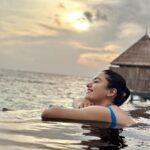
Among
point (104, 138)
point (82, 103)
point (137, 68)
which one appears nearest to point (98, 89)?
point (82, 103)

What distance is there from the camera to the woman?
17.0ft

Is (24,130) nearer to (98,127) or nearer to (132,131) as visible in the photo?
(98,127)

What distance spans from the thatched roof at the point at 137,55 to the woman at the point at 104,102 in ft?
104

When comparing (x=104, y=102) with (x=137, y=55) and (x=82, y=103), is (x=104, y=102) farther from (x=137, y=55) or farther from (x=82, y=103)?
(x=137, y=55)

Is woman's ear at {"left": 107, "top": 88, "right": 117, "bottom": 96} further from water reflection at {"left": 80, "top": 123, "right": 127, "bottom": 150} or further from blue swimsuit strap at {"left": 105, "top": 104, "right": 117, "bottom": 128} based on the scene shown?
water reflection at {"left": 80, "top": 123, "right": 127, "bottom": 150}

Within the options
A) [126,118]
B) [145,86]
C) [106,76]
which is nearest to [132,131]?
[126,118]

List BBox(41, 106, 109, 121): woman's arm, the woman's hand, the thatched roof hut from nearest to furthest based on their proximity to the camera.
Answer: BBox(41, 106, 109, 121): woman's arm, the woman's hand, the thatched roof hut

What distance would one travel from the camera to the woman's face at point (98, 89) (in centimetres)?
538

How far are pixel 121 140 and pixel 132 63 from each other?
33.2 meters

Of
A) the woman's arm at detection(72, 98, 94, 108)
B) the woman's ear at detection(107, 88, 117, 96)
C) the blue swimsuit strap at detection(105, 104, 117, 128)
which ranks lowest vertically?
the blue swimsuit strap at detection(105, 104, 117, 128)

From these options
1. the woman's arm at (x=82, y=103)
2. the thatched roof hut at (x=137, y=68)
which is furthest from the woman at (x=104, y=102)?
the thatched roof hut at (x=137, y=68)

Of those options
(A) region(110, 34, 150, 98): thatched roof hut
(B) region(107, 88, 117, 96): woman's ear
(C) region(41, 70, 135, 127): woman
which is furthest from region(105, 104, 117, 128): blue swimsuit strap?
(A) region(110, 34, 150, 98): thatched roof hut

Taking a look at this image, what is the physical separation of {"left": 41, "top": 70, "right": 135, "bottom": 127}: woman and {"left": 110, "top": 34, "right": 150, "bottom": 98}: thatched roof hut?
31.1 meters

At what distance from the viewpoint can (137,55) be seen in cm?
Answer: 3803
